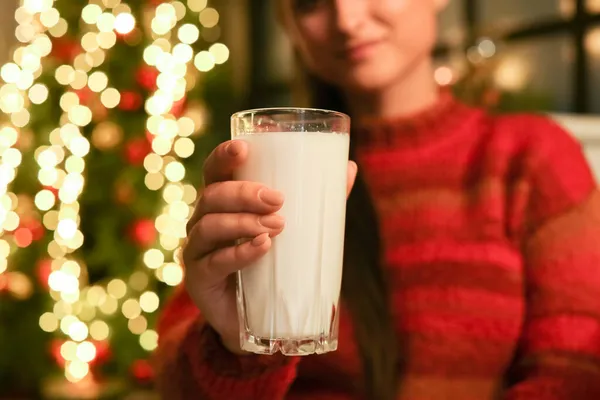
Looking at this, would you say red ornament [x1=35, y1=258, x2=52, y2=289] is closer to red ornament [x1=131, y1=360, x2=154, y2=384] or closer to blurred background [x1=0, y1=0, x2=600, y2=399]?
blurred background [x1=0, y1=0, x2=600, y2=399]

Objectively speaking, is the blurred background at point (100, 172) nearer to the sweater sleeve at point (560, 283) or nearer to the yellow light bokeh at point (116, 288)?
the yellow light bokeh at point (116, 288)

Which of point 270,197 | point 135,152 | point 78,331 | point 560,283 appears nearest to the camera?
point 270,197

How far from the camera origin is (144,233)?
2.72m

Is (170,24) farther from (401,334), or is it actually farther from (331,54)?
(401,334)

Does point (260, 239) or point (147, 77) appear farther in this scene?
point (147, 77)

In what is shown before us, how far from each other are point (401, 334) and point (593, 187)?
42cm

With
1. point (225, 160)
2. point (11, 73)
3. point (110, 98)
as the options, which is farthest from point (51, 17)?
point (225, 160)

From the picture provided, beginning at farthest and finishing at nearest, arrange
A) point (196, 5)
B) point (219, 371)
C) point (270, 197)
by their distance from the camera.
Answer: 1. point (196, 5)
2. point (219, 371)
3. point (270, 197)

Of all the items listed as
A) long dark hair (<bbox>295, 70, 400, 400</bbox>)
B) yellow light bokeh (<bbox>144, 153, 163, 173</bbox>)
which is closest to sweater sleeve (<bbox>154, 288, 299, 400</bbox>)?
long dark hair (<bbox>295, 70, 400, 400</bbox>)

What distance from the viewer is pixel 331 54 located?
1.05 m

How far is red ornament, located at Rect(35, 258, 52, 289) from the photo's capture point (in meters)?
2.74

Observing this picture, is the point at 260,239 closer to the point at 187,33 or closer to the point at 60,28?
the point at 187,33

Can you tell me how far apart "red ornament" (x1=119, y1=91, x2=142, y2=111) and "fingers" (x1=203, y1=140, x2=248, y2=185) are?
2167mm

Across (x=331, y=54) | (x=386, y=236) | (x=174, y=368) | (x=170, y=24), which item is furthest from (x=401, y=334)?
(x=170, y=24)
